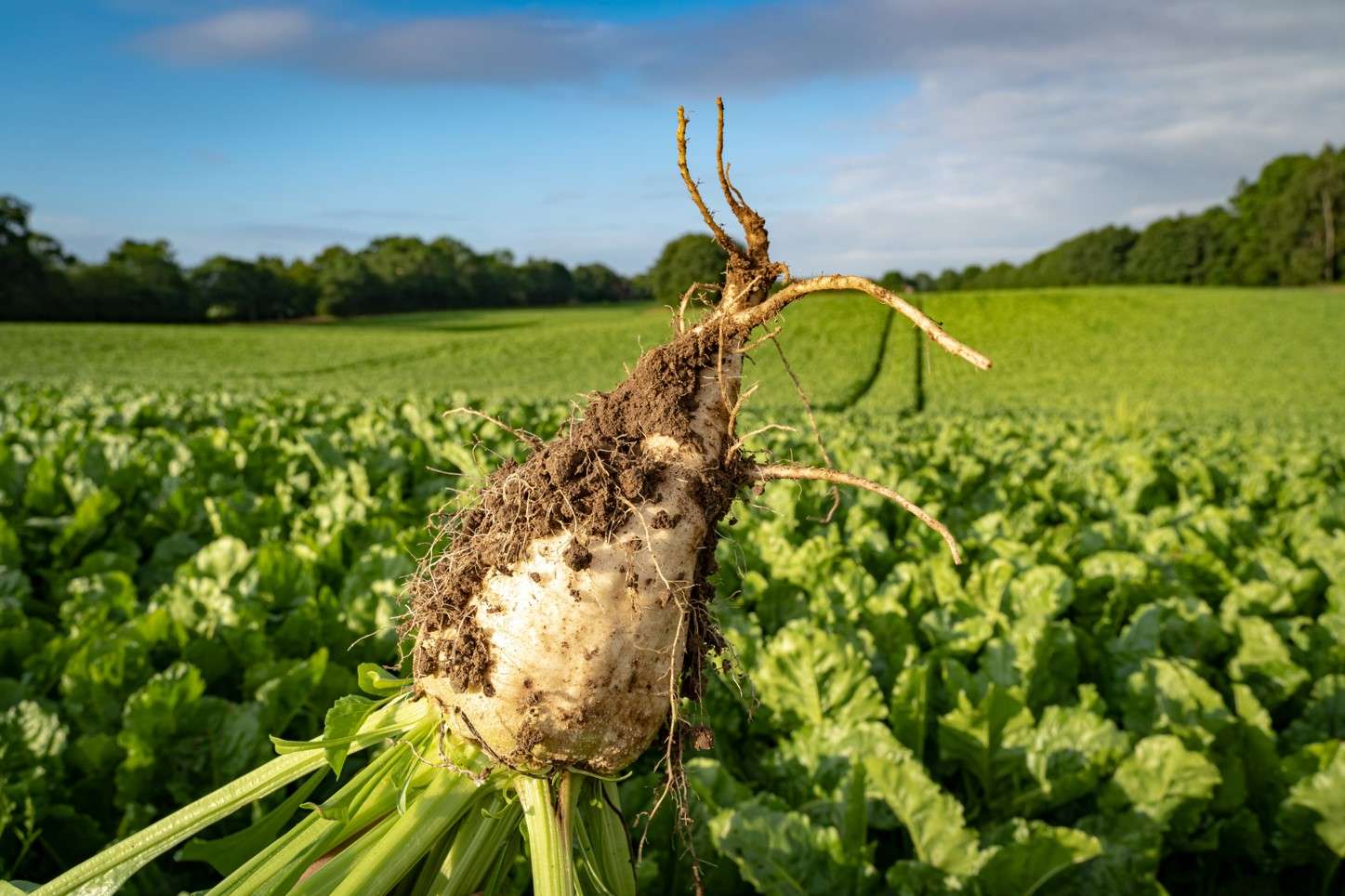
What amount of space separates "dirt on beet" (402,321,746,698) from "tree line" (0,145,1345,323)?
48.0 m

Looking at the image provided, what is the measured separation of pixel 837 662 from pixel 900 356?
1674 inches

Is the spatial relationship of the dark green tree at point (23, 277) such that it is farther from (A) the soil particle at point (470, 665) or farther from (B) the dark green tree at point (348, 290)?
(A) the soil particle at point (470, 665)

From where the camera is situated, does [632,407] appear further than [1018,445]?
No

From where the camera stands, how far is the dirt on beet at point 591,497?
1752mm

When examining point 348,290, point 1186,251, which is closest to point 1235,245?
point 1186,251

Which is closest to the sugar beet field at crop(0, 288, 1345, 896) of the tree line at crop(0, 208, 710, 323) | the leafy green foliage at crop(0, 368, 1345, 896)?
the leafy green foliage at crop(0, 368, 1345, 896)

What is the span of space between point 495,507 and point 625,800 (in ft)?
5.26

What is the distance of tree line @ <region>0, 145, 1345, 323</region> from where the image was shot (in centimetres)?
6519

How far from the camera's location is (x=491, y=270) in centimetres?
9244

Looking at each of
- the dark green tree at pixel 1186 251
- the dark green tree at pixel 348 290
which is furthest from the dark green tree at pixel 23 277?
the dark green tree at pixel 1186 251

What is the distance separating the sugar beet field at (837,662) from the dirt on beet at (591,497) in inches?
7.0

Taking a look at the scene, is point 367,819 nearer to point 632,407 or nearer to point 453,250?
point 632,407

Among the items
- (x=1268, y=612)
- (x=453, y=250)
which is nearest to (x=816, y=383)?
(x=1268, y=612)

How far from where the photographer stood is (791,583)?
5258 mm
